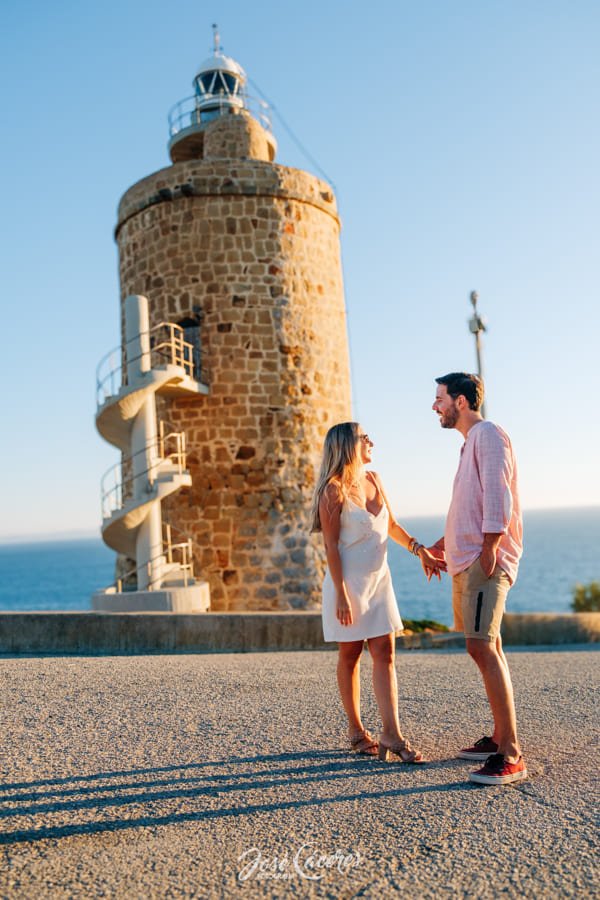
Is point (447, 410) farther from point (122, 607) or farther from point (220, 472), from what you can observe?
point (220, 472)

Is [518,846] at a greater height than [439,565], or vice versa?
[439,565]

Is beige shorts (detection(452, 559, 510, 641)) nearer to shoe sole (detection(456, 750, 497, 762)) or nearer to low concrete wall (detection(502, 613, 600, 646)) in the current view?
shoe sole (detection(456, 750, 497, 762))

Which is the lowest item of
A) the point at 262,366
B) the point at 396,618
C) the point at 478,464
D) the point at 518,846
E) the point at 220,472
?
the point at 518,846

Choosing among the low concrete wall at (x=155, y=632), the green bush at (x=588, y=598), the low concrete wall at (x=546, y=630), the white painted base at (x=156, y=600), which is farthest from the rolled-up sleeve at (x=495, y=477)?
the green bush at (x=588, y=598)

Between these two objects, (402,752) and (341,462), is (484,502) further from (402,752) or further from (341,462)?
(402,752)

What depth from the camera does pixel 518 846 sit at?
3262 mm

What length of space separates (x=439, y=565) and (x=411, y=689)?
199 centimetres

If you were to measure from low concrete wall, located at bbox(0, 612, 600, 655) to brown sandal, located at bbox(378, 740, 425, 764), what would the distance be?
5.39 meters

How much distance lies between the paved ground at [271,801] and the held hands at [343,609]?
76 centimetres

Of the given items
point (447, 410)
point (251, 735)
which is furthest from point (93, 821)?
point (447, 410)

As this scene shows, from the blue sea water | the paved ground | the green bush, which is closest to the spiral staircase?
the paved ground

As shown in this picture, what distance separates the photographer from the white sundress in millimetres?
4586

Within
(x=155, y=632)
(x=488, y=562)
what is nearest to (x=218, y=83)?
(x=155, y=632)

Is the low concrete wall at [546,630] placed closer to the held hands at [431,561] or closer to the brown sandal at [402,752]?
the held hands at [431,561]
